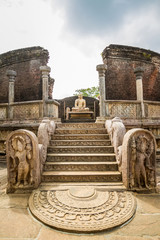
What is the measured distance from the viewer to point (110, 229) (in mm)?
1864

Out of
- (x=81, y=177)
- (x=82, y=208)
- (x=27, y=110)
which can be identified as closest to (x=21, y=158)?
(x=81, y=177)

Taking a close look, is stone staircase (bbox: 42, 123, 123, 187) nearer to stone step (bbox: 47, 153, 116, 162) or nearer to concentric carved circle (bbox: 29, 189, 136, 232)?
stone step (bbox: 47, 153, 116, 162)

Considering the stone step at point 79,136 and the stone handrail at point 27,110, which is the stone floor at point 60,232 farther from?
the stone handrail at point 27,110

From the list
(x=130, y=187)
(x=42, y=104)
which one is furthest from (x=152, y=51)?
(x=130, y=187)

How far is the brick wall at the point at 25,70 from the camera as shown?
475 inches

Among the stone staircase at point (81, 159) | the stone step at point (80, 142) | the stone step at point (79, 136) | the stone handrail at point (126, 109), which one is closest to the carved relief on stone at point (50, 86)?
the stone handrail at point (126, 109)

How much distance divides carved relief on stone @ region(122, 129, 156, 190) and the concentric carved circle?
0.32m

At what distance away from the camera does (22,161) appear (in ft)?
9.16

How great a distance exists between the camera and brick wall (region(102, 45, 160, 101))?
12305 mm

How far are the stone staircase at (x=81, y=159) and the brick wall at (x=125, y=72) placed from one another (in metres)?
8.35

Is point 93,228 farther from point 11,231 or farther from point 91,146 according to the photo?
point 91,146

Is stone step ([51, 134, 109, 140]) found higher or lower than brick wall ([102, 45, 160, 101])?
lower

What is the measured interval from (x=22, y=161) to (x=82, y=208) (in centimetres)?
145

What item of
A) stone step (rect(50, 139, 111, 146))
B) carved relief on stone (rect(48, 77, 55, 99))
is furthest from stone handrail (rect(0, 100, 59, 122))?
carved relief on stone (rect(48, 77, 55, 99))
